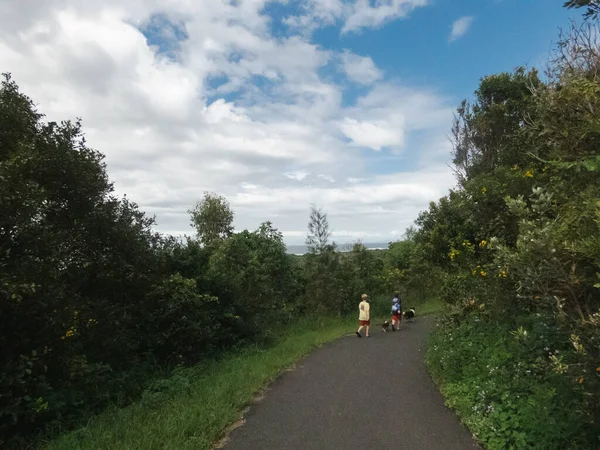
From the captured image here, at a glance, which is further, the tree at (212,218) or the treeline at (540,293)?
the tree at (212,218)

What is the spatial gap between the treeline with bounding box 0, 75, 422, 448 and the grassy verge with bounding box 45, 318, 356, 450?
82 centimetres

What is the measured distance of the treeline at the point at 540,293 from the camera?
316 cm

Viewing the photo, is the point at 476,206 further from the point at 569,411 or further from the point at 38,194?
the point at 38,194

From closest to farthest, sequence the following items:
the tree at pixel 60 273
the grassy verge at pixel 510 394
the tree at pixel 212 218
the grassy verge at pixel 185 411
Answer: the grassy verge at pixel 510 394
the grassy verge at pixel 185 411
the tree at pixel 60 273
the tree at pixel 212 218

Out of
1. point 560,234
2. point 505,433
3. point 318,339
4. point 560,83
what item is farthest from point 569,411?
point 318,339

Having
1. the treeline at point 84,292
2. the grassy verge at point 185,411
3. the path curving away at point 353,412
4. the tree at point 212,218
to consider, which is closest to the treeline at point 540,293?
the path curving away at point 353,412

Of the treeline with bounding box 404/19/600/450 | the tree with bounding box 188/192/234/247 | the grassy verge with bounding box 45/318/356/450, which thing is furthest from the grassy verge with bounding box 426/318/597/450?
the tree with bounding box 188/192/234/247

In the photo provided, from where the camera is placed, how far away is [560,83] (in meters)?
Result: 4.35

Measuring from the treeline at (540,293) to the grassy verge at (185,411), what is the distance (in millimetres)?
3072

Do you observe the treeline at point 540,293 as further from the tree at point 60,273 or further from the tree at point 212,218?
the tree at point 212,218

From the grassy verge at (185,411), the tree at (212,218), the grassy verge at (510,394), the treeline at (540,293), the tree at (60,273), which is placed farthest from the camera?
the tree at (212,218)

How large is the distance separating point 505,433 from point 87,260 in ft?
Answer: 25.2

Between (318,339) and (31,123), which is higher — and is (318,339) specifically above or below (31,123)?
below

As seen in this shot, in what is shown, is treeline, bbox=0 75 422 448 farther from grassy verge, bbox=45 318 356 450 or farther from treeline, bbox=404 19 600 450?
treeline, bbox=404 19 600 450
